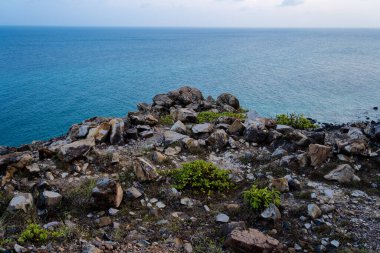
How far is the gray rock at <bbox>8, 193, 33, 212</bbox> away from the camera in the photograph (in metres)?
11.5

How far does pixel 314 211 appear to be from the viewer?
1148 centimetres

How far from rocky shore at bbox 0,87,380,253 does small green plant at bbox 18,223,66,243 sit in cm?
3

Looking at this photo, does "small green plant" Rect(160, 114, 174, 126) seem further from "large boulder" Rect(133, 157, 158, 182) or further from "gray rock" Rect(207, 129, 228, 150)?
"large boulder" Rect(133, 157, 158, 182)

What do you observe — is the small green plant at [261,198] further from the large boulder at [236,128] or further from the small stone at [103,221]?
the large boulder at [236,128]

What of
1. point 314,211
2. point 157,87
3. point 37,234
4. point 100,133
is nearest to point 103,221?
point 37,234

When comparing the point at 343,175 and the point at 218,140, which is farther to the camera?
the point at 218,140

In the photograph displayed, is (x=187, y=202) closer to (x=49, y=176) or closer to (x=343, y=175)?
(x=49, y=176)

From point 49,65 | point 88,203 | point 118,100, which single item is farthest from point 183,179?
point 49,65

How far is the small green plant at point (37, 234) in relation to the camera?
9.90 meters

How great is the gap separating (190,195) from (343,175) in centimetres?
632

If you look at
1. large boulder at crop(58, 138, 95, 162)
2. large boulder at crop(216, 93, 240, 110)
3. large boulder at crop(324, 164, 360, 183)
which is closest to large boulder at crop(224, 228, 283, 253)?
large boulder at crop(324, 164, 360, 183)

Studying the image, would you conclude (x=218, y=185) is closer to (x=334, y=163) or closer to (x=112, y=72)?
(x=334, y=163)

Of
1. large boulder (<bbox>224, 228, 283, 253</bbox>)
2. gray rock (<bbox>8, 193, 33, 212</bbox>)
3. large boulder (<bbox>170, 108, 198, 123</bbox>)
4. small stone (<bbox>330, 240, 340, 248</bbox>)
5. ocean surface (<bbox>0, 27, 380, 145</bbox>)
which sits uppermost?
large boulder (<bbox>170, 108, 198, 123</bbox>)

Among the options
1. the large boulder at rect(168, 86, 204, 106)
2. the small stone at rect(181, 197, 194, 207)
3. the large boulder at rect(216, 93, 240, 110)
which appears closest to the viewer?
the small stone at rect(181, 197, 194, 207)
